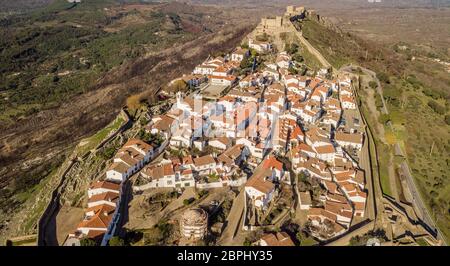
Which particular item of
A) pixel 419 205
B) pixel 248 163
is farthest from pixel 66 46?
pixel 419 205

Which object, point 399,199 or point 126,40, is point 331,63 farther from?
point 126,40

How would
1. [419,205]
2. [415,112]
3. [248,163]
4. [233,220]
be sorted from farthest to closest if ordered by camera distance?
1. [415,112]
2. [419,205]
3. [248,163]
4. [233,220]

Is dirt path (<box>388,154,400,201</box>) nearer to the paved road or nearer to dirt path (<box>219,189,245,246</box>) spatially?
the paved road

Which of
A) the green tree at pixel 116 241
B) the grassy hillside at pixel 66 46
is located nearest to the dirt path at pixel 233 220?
the green tree at pixel 116 241

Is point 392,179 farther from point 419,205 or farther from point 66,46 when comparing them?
point 66,46
